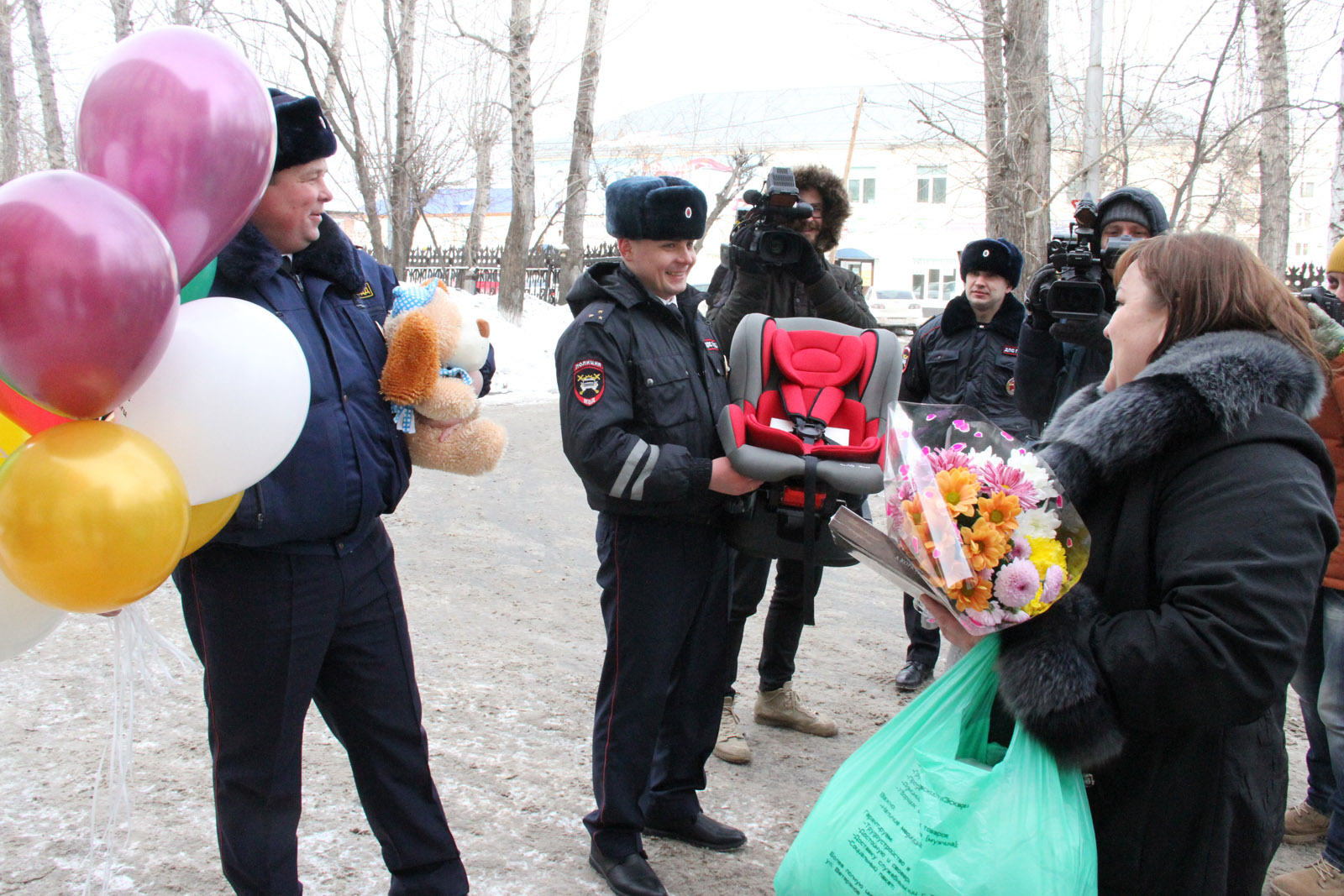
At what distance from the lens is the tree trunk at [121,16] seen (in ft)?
42.7

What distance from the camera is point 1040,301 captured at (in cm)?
354

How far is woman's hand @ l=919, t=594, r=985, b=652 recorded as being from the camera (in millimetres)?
1821

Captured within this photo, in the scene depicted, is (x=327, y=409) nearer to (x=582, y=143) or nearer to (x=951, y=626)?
(x=951, y=626)

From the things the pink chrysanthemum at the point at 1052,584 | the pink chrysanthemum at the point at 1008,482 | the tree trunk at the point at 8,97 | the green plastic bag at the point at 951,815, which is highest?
the tree trunk at the point at 8,97

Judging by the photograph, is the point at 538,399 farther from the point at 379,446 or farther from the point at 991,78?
the point at 379,446

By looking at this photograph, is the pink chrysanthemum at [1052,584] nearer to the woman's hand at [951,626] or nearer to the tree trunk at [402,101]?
the woman's hand at [951,626]

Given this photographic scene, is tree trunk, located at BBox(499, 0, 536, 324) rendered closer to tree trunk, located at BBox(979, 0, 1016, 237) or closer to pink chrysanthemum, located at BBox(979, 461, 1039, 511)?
tree trunk, located at BBox(979, 0, 1016, 237)

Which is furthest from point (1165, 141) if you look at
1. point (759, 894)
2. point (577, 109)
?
point (759, 894)

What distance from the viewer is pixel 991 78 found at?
392 inches

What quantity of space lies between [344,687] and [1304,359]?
216 cm

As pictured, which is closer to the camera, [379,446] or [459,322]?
[379,446]

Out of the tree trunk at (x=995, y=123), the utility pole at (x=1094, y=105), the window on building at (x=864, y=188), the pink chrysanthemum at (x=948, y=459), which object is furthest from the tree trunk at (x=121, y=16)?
the window on building at (x=864, y=188)

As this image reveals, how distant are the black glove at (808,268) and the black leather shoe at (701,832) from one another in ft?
6.41

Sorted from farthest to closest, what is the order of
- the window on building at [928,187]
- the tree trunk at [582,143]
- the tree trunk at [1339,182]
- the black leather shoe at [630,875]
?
the window on building at [928,187], the tree trunk at [582,143], the tree trunk at [1339,182], the black leather shoe at [630,875]
